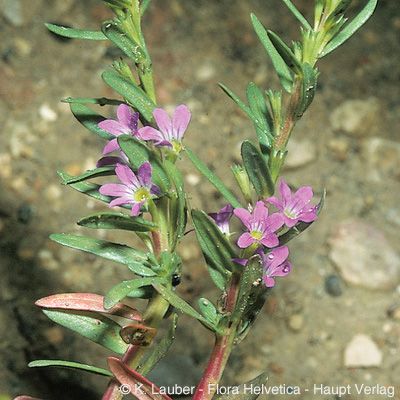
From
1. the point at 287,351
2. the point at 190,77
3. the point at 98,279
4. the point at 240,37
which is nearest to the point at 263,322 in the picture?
the point at 287,351

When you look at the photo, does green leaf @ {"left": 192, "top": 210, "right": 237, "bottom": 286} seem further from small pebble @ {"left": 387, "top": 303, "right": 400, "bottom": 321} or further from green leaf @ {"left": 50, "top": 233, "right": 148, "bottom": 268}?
small pebble @ {"left": 387, "top": 303, "right": 400, "bottom": 321}

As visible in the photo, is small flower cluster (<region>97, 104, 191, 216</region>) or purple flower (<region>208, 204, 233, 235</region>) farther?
purple flower (<region>208, 204, 233, 235</region>)

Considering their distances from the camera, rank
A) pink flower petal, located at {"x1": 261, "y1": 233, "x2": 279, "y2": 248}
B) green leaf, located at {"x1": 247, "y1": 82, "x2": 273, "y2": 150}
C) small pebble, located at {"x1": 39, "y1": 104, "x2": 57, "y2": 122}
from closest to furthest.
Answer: pink flower petal, located at {"x1": 261, "y1": 233, "x2": 279, "y2": 248} < green leaf, located at {"x1": 247, "y1": 82, "x2": 273, "y2": 150} < small pebble, located at {"x1": 39, "y1": 104, "x2": 57, "y2": 122}

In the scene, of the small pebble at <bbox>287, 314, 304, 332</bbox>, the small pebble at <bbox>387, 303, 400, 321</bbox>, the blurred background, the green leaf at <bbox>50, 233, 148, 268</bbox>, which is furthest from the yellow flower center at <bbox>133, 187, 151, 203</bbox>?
the small pebble at <bbox>387, 303, 400, 321</bbox>

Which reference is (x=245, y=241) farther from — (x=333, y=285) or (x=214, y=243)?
(x=333, y=285)

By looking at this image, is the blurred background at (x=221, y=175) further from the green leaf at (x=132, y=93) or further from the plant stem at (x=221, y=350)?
the green leaf at (x=132, y=93)

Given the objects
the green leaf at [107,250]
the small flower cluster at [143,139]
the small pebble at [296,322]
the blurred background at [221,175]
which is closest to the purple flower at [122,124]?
the small flower cluster at [143,139]

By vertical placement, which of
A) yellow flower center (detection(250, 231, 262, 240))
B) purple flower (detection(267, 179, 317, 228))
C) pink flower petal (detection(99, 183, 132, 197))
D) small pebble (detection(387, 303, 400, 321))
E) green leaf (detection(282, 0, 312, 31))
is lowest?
small pebble (detection(387, 303, 400, 321))
